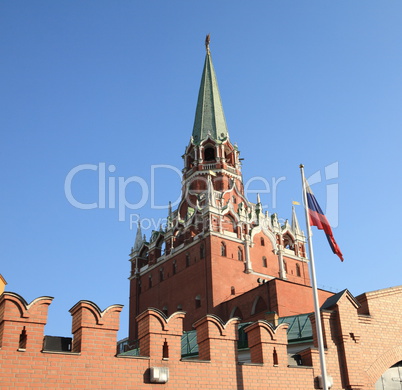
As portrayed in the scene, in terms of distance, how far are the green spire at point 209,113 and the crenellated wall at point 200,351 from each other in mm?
45816

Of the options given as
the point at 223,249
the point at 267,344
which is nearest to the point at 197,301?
the point at 223,249

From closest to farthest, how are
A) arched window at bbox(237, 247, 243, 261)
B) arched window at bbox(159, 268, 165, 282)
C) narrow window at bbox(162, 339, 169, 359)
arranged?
1. narrow window at bbox(162, 339, 169, 359)
2. arched window at bbox(237, 247, 243, 261)
3. arched window at bbox(159, 268, 165, 282)

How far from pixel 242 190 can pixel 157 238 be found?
1119cm

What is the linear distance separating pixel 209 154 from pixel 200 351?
1895 inches

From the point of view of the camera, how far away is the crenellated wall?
40.5ft

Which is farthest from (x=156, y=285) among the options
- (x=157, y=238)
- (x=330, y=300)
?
(x=330, y=300)

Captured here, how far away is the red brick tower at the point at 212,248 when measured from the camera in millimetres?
48656

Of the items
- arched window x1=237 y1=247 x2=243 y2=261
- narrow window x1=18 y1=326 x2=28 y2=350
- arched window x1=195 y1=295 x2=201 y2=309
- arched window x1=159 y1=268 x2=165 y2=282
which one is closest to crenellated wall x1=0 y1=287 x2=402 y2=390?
narrow window x1=18 y1=326 x2=28 y2=350

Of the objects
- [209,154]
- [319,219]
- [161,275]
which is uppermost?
[209,154]

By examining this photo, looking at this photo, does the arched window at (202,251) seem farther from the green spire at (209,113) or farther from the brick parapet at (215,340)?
the brick parapet at (215,340)

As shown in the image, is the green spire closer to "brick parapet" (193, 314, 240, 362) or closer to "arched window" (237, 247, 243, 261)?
"arched window" (237, 247, 243, 261)

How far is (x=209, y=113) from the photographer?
66.6 metres

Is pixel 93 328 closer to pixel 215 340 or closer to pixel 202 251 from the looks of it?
pixel 215 340

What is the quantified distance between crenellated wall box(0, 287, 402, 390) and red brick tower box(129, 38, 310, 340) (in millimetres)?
25268
